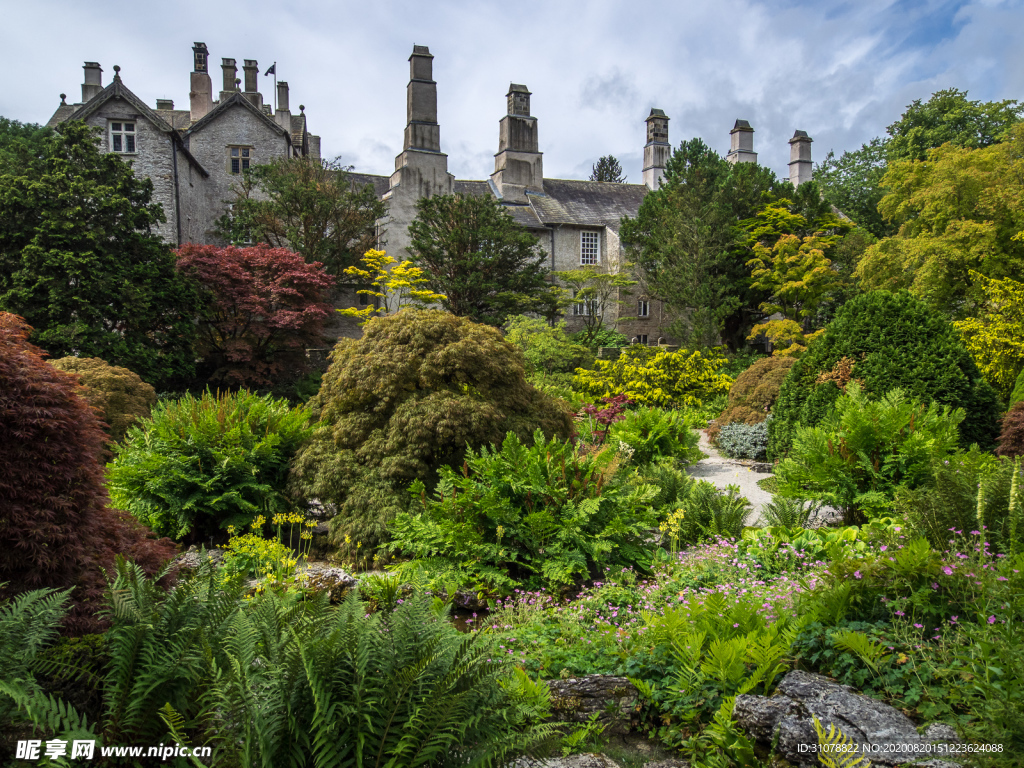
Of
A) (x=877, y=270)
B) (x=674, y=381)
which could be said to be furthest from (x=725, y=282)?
(x=674, y=381)

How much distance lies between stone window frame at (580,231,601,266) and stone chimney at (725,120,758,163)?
1137 cm

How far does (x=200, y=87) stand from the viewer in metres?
31.4

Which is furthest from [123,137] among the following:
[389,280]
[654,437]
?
[654,437]

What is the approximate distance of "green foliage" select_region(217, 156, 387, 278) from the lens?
77.4 ft

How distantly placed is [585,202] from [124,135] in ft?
72.7

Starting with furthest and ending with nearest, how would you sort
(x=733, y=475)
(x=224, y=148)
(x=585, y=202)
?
(x=585, y=202), (x=224, y=148), (x=733, y=475)

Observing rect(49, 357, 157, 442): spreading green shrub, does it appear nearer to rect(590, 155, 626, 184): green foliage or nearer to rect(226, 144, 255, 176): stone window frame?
rect(226, 144, 255, 176): stone window frame

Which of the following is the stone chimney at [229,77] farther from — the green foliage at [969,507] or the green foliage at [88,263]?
the green foliage at [969,507]

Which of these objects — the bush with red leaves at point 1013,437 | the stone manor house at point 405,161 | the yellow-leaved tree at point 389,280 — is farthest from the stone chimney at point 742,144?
A: the bush with red leaves at point 1013,437

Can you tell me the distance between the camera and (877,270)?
20.2 m

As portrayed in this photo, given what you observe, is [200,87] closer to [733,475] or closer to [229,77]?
[229,77]

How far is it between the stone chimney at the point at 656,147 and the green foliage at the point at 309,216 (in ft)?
63.9

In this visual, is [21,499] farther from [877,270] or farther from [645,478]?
[877,270]

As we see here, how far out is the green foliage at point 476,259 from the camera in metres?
23.5
